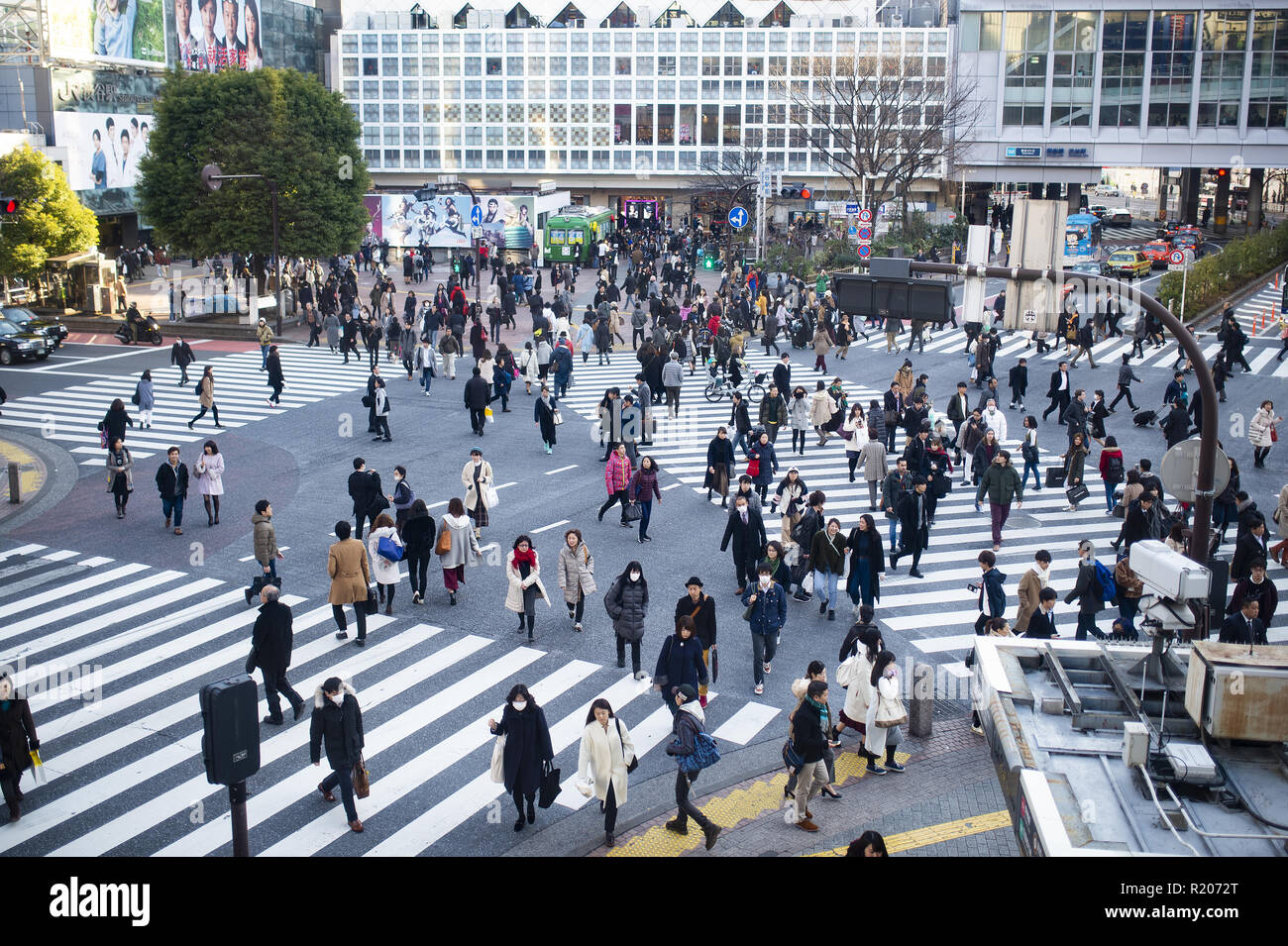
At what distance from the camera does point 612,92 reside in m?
89.1

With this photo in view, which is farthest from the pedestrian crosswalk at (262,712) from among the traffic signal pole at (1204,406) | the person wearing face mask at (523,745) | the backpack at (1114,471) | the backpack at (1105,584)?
the backpack at (1114,471)

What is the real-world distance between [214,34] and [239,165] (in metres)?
40.6

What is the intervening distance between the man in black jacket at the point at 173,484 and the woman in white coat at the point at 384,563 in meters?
4.63

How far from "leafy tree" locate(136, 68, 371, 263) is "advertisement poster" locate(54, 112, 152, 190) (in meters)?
18.7

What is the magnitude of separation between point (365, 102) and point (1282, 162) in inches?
2445

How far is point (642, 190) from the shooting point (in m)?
90.9

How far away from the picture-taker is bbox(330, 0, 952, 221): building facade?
3406 inches

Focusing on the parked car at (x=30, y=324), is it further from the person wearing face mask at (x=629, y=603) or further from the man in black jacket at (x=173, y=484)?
the person wearing face mask at (x=629, y=603)

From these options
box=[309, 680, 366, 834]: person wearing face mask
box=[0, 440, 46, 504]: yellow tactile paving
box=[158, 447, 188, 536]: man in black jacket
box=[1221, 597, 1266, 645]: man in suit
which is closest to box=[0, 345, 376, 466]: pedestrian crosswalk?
box=[0, 440, 46, 504]: yellow tactile paving

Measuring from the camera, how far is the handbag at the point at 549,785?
10680 mm

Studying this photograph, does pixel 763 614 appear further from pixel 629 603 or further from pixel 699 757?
pixel 699 757
